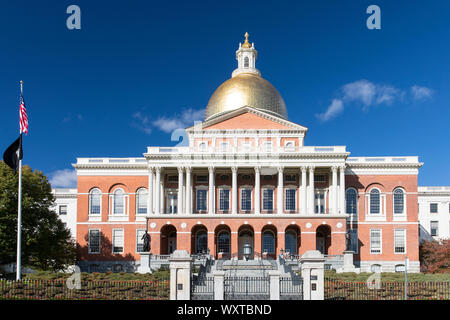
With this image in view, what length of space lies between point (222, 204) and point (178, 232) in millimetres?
6471

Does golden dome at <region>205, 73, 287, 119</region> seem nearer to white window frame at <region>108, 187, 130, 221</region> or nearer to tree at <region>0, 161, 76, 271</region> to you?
white window frame at <region>108, 187, 130, 221</region>

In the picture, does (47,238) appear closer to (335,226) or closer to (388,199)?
(335,226)

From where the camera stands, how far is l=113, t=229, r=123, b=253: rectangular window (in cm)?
5982

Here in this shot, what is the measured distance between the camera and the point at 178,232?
181ft

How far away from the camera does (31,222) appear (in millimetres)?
48625

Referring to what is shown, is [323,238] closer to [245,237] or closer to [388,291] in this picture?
[245,237]

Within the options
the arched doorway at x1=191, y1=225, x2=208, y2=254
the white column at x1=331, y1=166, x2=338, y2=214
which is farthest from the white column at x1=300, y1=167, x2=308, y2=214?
the arched doorway at x1=191, y1=225, x2=208, y2=254

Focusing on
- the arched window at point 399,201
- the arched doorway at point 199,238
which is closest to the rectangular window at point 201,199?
the arched doorway at point 199,238

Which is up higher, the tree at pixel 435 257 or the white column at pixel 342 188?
the white column at pixel 342 188

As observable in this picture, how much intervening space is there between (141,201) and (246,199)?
12.9m

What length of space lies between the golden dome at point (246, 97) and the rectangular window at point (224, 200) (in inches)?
437

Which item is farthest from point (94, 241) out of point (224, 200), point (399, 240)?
point (399, 240)

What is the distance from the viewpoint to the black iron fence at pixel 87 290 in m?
26.8

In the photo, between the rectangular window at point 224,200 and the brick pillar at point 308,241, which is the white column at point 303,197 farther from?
the rectangular window at point 224,200
